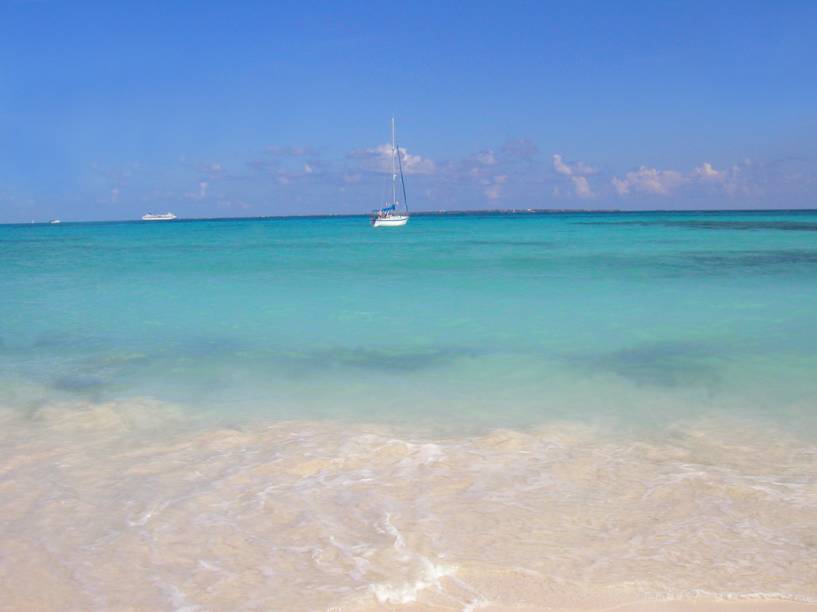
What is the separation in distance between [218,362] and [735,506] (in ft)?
20.5

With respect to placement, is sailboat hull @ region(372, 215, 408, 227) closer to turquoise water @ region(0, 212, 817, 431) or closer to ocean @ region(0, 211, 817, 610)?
turquoise water @ region(0, 212, 817, 431)

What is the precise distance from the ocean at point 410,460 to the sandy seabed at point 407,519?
16 millimetres

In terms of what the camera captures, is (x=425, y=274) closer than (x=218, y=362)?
No

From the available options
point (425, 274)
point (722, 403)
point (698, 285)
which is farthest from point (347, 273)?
point (722, 403)

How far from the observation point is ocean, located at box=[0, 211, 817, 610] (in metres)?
3.27

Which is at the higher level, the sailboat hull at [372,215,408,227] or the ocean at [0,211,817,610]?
the ocean at [0,211,817,610]

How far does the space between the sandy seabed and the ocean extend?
0.02 metres

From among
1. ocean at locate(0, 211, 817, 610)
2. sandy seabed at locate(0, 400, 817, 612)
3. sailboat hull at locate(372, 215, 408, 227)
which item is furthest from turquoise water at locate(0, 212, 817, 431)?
sailboat hull at locate(372, 215, 408, 227)

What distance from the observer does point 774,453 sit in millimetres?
5062

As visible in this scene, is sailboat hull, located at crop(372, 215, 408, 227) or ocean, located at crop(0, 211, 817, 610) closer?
ocean, located at crop(0, 211, 817, 610)

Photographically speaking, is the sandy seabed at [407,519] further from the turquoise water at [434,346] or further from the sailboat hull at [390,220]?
the sailboat hull at [390,220]

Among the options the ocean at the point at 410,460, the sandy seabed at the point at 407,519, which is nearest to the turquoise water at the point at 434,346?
the ocean at the point at 410,460

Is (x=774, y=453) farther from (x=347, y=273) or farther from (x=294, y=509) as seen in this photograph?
(x=347, y=273)

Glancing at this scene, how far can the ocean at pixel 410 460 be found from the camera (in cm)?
327
